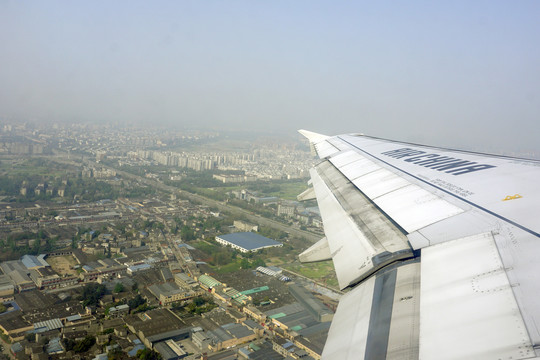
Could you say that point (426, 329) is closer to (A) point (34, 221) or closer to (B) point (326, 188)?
(B) point (326, 188)

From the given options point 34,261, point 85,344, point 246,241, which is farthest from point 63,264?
point 246,241

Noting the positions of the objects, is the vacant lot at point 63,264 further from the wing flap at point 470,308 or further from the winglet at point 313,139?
the wing flap at point 470,308

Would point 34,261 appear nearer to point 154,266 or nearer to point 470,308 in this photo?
point 154,266

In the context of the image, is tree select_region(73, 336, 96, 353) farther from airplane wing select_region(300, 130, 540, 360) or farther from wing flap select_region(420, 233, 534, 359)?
wing flap select_region(420, 233, 534, 359)

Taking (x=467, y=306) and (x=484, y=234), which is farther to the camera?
(x=484, y=234)

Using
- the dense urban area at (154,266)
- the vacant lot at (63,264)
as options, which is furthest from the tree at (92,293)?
the vacant lot at (63,264)

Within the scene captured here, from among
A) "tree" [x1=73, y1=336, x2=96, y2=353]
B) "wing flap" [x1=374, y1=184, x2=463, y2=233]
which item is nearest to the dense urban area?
"tree" [x1=73, y1=336, x2=96, y2=353]

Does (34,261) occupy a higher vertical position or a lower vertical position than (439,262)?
lower

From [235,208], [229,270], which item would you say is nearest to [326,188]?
[229,270]
